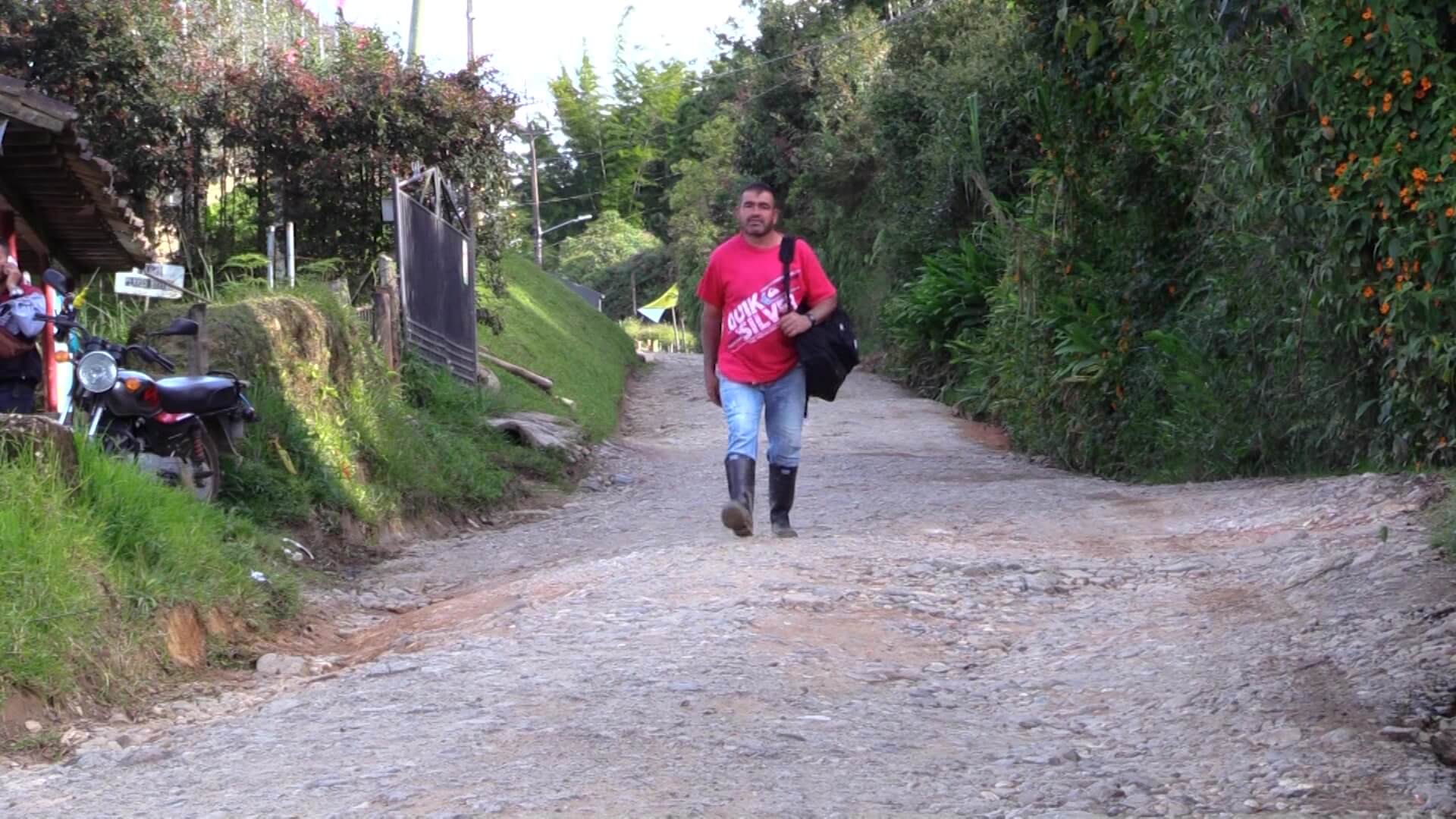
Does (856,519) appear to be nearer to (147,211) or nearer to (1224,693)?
(1224,693)

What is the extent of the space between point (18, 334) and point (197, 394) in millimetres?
908

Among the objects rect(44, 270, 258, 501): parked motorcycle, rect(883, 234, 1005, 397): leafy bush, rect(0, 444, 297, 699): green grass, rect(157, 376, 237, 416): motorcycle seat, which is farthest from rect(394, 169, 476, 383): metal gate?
rect(883, 234, 1005, 397): leafy bush

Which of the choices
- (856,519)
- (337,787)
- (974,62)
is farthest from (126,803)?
(974,62)

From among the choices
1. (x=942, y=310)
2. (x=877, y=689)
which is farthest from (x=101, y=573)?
(x=942, y=310)

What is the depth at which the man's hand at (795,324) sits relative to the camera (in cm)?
769

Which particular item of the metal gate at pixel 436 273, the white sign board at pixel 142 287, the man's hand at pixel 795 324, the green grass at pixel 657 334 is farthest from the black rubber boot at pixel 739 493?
the green grass at pixel 657 334

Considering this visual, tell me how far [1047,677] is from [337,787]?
7.65ft

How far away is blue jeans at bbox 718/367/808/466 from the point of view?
787 cm

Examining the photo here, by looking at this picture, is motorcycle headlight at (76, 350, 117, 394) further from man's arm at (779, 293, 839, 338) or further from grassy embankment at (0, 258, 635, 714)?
man's arm at (779, 293, 839, 338)

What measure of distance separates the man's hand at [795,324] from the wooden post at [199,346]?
3362 millimetres

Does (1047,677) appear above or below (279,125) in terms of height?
below

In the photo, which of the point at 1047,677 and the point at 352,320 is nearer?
the point at 1047,677

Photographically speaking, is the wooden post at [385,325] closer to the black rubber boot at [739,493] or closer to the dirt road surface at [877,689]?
the dirt road surface at [877,689]

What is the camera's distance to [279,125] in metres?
15.6
